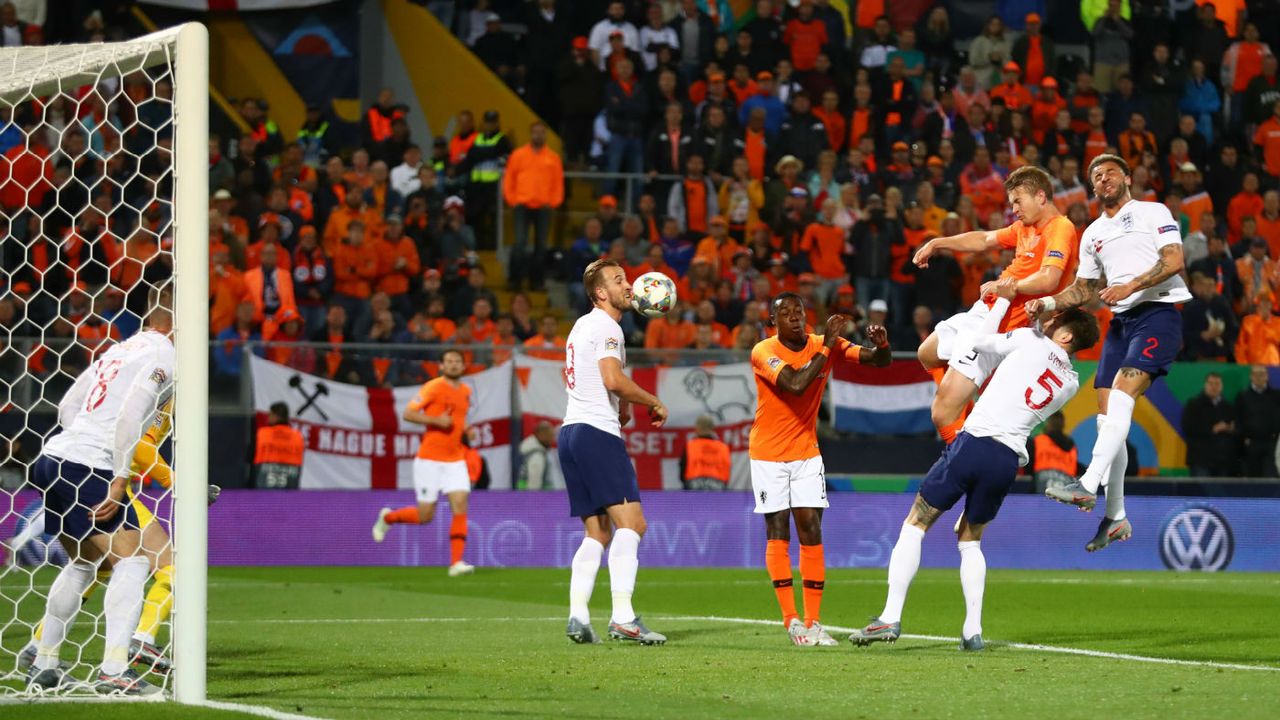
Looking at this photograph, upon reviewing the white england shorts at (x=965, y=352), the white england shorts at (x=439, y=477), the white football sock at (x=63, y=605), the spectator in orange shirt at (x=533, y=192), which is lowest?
the white england shorts at (x=439, y=477)

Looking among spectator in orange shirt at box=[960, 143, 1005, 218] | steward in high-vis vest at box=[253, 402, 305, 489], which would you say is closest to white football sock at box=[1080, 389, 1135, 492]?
steward in high-vis vest at box=[253, 402, 305, 489]

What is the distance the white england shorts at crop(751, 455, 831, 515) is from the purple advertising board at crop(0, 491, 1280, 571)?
908cm

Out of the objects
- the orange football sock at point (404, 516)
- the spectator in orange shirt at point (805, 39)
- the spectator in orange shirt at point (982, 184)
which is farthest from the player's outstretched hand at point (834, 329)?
the spectator in orange shirt at point (805, 39)

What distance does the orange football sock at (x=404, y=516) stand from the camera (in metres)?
18.0

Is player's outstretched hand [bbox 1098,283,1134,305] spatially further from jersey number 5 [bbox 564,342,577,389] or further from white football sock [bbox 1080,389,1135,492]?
jersey number 5 [bbox 564,342,577,389]

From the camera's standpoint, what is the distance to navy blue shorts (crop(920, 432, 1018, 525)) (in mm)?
9578

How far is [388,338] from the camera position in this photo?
2005 centimetres

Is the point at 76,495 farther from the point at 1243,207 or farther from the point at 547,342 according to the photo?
the point at 1243,207

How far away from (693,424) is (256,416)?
15.8ft

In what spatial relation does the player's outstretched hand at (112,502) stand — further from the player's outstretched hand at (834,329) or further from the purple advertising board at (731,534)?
the purple advertising board at (731,534)

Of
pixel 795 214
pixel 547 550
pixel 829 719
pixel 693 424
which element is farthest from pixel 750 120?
pixel 829 719

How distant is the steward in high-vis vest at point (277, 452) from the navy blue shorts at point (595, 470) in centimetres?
903

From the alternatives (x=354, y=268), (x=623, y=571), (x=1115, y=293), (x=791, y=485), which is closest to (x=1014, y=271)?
(x=1115, y=293)

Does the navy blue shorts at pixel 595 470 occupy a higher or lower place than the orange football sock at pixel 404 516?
higher
